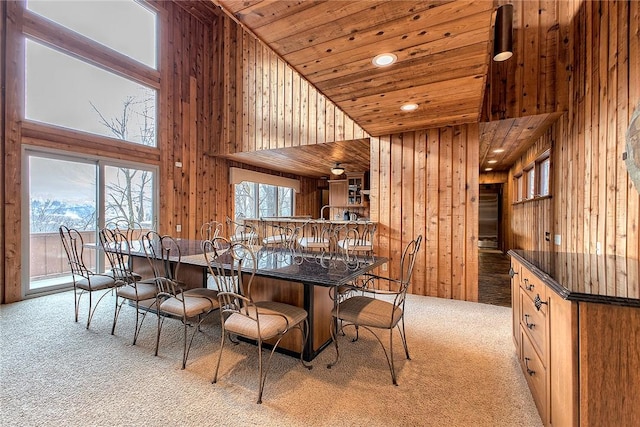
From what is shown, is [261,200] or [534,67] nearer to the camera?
[534,67]

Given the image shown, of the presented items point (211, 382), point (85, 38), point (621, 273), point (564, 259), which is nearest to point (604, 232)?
point (564, 259)

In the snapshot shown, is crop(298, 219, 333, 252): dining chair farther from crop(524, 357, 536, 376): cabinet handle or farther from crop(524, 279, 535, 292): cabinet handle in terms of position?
crop(524, 357, 536, 376): cabinet handle

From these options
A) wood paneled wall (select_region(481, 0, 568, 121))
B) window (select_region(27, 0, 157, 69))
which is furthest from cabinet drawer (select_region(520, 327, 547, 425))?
window (select_region(27, 0, 157, 69))

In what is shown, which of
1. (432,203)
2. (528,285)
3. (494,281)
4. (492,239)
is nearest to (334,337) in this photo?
(528,285)

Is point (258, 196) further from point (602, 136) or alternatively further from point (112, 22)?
point (602, 136)

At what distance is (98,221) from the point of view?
450cm

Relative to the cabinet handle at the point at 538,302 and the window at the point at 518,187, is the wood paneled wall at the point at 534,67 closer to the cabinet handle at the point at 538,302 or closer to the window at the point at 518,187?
the cabinet handle at the point at 538,302

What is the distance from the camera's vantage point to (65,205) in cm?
419

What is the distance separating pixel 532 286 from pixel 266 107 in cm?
512

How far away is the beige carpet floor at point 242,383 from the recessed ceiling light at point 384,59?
93.8 inches

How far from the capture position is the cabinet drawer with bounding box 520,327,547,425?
57.8 inches

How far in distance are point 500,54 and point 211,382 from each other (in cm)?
424

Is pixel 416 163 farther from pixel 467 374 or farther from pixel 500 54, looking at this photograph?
pixel 467 374

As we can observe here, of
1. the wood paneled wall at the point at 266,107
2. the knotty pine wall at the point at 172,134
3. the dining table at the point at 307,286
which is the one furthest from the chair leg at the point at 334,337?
the knotty pine wall at the point at 172,134
